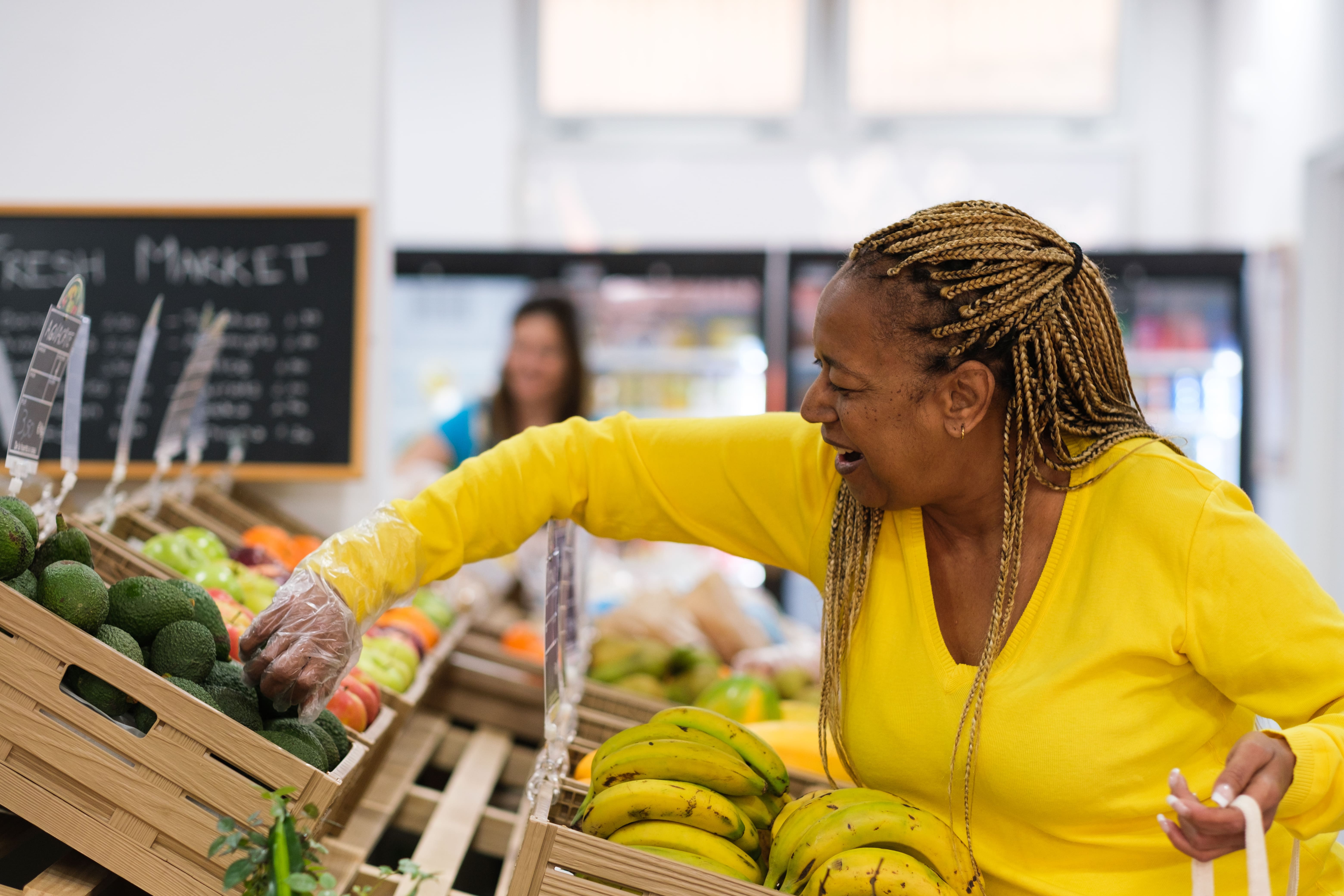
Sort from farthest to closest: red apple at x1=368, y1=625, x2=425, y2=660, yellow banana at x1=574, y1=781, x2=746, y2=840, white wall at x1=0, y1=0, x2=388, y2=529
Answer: white wall at x1=0, y1=0, x2=388, y2=529, red apple at x1=368, y1=625, x2=425, y2=660, yellow banana at x1=574, y1=781, x2=746, y2=840

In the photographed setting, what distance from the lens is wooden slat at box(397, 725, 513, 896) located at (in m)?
1.52

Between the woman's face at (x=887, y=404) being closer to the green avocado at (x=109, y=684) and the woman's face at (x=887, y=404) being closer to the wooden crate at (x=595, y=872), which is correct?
the wooden crate at (x=595, y=872)

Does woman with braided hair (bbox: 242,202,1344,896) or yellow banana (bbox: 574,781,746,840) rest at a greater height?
woman with braided hair (bbox: 242,202,1344,896)

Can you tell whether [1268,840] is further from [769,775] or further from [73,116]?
[73,116]

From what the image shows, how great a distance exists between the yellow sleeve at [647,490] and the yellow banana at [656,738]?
1.06 feet

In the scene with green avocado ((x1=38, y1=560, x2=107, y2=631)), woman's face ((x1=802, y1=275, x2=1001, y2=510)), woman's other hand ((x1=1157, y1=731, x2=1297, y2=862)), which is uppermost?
woman's face ((x1=802, y1=275, x2=1001, y2=510))

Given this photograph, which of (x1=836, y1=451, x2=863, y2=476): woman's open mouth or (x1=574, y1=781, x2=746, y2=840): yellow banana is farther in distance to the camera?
(x1=836, y1=451, x2=863, y2=476): woman's open mouth

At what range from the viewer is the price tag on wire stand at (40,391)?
1239 millimetres

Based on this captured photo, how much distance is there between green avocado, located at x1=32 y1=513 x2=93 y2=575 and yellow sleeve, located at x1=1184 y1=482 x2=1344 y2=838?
4.21ft

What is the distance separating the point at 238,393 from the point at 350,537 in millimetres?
1593

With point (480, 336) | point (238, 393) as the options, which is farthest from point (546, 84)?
point (238, 393)

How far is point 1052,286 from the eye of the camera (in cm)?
132

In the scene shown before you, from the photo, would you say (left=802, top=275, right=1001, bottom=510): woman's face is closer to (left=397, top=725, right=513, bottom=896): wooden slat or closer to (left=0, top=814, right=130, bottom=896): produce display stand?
(left=397, top=725, right=513, bottom=896): wooden slat

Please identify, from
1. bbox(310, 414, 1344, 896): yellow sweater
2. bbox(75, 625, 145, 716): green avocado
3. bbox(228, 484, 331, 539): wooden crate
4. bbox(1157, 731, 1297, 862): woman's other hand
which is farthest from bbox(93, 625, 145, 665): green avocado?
bbox(228, 484, 331, 539): wooden crate
